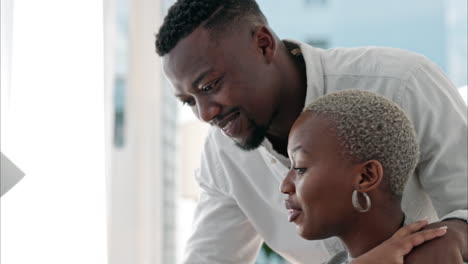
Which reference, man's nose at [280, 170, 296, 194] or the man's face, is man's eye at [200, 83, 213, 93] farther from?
man's nose at [280, 170, 296, 194]

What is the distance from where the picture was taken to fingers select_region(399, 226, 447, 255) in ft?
3.63

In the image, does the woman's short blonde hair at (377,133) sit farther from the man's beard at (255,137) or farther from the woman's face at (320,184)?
the man's beard at (255,137)

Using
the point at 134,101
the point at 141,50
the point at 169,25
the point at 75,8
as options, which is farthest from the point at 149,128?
the point at 169,25

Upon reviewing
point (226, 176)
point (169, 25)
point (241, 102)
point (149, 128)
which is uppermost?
point (169, 25)

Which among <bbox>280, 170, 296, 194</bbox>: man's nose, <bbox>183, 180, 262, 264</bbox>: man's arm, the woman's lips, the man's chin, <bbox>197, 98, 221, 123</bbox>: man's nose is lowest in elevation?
<bbox>183, 180, 262, 264</bbox>: man's arm

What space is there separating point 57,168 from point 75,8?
0.43 meters

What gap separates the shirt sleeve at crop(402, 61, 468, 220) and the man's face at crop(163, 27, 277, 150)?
0.30 m

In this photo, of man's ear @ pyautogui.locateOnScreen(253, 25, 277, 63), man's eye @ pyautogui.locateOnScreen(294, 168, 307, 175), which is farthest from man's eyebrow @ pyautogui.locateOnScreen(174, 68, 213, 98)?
man's eye @ pyautogui.locateOnScreen(294, 168, 307, 175)

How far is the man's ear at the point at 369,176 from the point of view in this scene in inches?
46.0

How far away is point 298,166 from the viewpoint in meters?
1.22

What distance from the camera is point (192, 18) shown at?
4.48ft

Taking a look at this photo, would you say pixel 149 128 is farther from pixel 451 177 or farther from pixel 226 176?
pixel 451 177

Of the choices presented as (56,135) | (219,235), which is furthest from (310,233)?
(56,135)

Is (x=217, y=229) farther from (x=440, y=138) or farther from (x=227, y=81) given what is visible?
(x=440, y=138)
